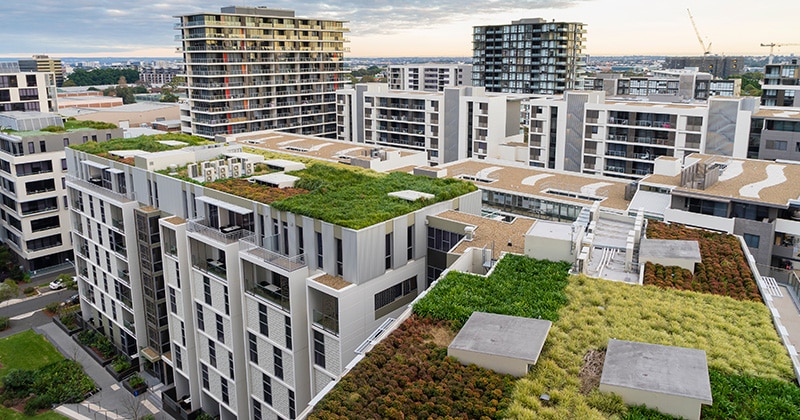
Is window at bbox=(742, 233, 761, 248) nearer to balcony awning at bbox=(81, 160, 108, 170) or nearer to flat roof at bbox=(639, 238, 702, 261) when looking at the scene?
flat roof at bbox=(639, 238, 702, 261)

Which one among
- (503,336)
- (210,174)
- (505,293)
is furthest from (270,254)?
(503,336)

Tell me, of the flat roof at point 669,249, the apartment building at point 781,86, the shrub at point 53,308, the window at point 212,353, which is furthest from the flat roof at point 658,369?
the apartment building at point 781,86

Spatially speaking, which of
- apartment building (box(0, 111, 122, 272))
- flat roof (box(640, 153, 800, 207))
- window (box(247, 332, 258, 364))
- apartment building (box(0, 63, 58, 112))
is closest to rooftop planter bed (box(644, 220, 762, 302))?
flat roof (box(640, 153, 800, 207))

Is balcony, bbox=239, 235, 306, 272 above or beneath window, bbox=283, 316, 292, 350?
above

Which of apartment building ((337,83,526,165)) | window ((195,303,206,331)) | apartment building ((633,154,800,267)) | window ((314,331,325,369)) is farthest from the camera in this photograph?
apartment building ((337,83,526,165))

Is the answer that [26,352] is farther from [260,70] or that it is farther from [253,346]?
[260,70]

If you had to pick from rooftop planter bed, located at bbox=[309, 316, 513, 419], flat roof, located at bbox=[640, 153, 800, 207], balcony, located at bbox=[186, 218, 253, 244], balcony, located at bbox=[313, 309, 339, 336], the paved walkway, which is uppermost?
flat roof, located at bbox=[640, 153, 800, 207]

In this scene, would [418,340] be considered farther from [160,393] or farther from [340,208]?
[160,393]

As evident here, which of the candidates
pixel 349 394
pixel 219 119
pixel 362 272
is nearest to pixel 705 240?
pixel 362 272
